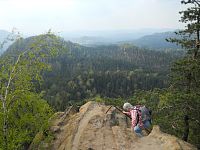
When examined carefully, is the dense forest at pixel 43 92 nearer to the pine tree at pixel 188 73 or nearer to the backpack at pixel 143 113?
the pine tree at pixel 188 73

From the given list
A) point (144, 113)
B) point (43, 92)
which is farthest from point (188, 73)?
point (43, 92)

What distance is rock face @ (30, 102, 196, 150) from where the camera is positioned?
53.7ft

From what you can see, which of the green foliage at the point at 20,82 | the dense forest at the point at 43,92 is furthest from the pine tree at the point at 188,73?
the green foliage at the point at 20,82

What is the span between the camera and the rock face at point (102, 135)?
53.7 feet

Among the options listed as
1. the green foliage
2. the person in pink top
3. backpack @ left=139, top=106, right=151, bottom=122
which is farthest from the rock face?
the green foliage

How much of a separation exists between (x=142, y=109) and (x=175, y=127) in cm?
697

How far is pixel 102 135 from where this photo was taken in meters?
17.7

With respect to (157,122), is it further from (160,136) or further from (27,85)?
(27,85)

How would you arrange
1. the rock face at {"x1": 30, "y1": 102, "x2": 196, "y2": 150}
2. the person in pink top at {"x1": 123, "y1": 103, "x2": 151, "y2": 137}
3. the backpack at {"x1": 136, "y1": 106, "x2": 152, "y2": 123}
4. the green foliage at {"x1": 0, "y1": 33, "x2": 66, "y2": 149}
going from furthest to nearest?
the backpack at {"x1": 136, "y1": 106, "x2": 152, "y2": 123}, the person in pink top at {"x1": 123, "y1": 103, "x2": 151, "y2": 137}, the green foliage at {"x1": 0, "y1": 33, "x2": 66, "y2": 149}, the rock face at {"x1": 30, "y1": 102, "x2": 196, "y2": 150}

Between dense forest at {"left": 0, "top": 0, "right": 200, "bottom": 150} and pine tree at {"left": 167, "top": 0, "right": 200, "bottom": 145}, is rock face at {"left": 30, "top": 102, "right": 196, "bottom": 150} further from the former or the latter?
pine tree at {"left": 167, "top": 0, "right": 200, "bottom": 145}

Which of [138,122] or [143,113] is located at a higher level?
[143,113]

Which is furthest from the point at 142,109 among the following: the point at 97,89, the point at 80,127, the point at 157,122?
the point at 97,89

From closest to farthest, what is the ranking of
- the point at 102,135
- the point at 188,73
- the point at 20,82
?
the point at 20,82, the point at 102,135, the point at 188,73

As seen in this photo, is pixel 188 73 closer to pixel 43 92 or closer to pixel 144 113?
pixel 144 113
